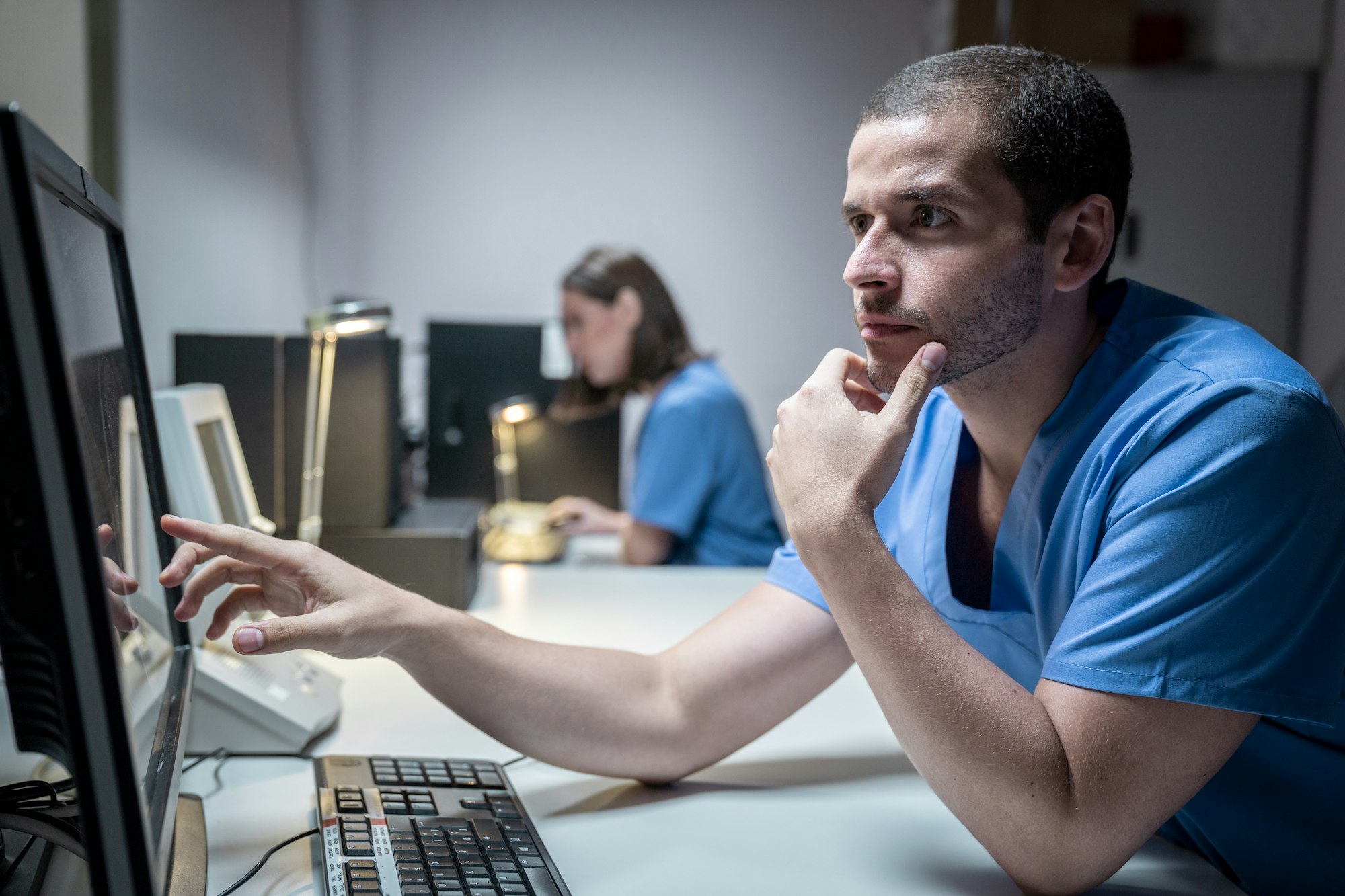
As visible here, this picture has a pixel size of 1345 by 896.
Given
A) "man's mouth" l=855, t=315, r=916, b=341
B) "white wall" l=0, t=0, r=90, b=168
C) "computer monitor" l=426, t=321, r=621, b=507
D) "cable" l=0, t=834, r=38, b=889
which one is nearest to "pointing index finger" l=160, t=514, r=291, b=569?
"cable" l=0, t=834, r=38, b=889

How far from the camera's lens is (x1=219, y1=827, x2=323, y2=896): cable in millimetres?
702

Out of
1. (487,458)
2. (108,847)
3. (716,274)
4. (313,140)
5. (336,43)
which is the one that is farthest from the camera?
(716,274)

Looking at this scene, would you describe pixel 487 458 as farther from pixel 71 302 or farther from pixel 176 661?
pixel 71 302

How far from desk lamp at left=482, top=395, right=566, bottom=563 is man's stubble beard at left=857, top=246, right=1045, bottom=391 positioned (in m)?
1.35

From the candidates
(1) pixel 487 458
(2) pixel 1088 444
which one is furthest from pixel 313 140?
(2) pixel 1088 444

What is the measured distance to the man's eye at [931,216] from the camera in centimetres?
83

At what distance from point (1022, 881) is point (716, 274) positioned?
3.16 m

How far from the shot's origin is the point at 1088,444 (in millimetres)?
833

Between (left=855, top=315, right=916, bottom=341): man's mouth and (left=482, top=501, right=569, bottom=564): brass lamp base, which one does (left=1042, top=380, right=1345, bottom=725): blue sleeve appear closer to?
(left=855, top=315, right=916, bottom=341): man's mouth

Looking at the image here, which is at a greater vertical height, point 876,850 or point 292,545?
point 292,545

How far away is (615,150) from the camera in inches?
146

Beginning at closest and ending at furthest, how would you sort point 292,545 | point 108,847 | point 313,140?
1. point 108,847
2. point 292,545
3. point 313,140

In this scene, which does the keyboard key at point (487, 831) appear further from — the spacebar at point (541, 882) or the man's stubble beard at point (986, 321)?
the man's stubble beard at point (986, 321)

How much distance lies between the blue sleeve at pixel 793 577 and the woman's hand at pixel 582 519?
4.55 ft
